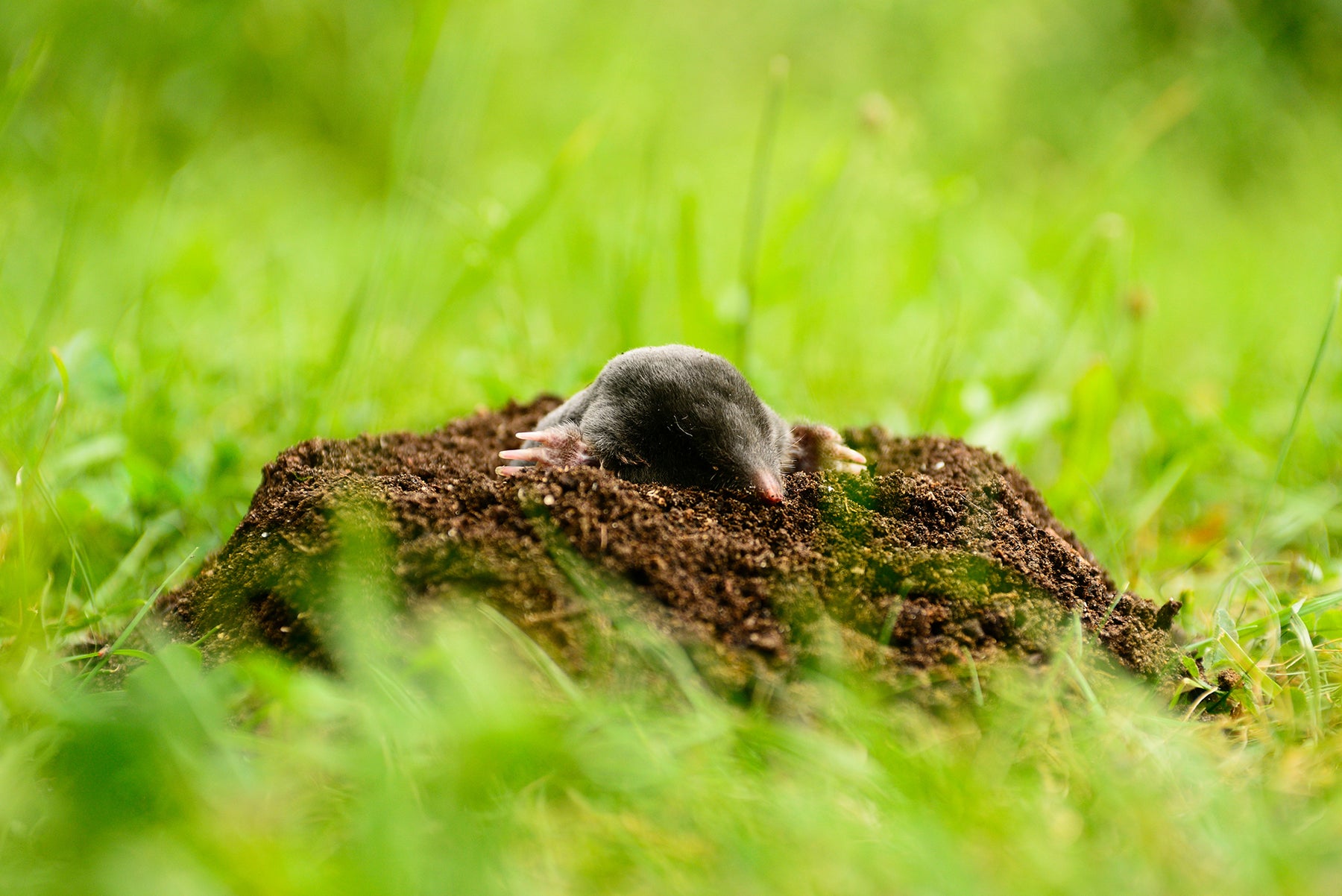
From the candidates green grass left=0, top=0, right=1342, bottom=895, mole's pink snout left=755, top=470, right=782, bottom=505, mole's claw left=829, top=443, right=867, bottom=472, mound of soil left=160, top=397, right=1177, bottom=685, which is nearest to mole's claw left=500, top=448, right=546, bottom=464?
mound of soil left=160, top=397, right=1177, bottom=685

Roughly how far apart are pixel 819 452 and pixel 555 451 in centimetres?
78

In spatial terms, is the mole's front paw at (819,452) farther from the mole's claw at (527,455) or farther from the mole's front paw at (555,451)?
the mole's claw at (527,455)

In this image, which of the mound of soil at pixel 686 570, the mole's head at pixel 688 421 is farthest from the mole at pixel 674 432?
the mound of soil at pixel 686 570

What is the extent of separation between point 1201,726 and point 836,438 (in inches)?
47.0

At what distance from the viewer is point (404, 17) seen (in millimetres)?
7699

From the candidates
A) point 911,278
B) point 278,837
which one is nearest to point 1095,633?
point 278,837

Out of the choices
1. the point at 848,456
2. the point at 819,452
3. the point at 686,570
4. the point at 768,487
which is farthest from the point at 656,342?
the point at 686,570

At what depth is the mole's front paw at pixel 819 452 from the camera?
2541 mm

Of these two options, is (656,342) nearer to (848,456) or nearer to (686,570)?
(848,456)

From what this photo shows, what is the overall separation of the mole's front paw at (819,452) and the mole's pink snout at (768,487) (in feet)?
1.16

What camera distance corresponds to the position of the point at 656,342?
4164 mm

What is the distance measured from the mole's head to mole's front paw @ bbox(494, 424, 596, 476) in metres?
0.08

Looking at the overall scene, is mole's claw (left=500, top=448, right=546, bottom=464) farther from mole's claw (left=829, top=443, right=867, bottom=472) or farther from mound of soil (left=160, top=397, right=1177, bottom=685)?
mole's claw (left=829, top=443, right=867, bottom=472)

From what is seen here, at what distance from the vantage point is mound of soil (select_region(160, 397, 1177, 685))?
5.66 feet
